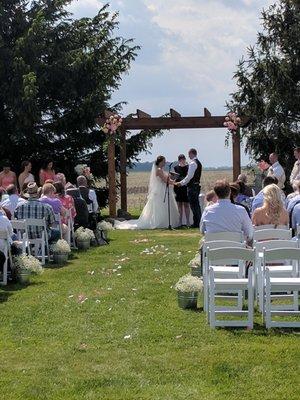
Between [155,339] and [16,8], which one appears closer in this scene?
[155,339]

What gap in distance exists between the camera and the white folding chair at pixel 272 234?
32.6 ft

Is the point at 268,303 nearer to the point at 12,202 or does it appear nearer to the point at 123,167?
the point at 12,202

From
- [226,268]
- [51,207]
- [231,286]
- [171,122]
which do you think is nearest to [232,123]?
[171,122]

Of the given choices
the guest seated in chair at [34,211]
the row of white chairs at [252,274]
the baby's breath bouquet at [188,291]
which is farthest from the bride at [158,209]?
the baby's breath bouquet at [188,291]

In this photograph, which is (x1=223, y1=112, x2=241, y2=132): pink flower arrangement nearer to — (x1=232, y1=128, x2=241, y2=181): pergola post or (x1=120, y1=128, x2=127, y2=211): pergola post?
(x1=232, y1=128, x2=241, y2=181): pergola post

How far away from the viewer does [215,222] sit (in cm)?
1009

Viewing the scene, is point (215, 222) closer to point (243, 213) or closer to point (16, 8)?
point (243, 213)

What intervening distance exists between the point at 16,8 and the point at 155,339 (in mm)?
19552

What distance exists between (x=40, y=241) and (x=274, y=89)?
54.3ft

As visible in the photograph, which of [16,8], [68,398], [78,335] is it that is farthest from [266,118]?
[68,398]

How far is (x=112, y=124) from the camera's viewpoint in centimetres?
2262

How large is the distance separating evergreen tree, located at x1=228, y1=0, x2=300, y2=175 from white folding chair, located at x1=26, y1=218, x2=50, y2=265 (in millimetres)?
15526

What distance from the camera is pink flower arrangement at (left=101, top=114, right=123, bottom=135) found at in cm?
2262

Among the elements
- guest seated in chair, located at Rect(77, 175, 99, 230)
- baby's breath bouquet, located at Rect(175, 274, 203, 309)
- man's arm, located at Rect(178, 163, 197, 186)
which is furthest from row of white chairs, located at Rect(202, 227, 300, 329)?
man's arm, located at Rect(178, 163, 197, 186)
